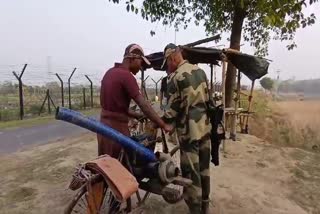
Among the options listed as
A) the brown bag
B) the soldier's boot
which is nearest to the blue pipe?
the brown bag

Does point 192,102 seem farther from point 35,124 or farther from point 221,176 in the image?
point 35,124

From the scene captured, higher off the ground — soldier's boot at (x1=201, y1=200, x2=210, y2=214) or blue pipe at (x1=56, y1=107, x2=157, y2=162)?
blue pipe at (x1=56, y1=107, x2=157, y2=162)

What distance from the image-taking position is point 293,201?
19.1ft

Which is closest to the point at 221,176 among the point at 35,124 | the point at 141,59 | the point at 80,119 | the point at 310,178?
the point at 310,178

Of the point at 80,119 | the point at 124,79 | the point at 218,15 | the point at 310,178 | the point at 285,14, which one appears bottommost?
the point at 310,178

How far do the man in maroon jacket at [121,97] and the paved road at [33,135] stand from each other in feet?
19.1

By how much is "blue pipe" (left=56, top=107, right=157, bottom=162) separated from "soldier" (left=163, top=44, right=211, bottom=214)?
469 mm

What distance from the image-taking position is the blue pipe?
328 cm

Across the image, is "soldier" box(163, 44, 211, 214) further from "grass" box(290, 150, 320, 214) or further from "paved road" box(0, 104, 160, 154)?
"paved road" box(0, 104, 160, 154)

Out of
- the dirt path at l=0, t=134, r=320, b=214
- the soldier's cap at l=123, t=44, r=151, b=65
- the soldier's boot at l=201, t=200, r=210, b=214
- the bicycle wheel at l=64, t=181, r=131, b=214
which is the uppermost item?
the soldier's cap at l=123, t=44, r=151, b=65

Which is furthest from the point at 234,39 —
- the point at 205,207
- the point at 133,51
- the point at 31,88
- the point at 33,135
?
the point at 31,88

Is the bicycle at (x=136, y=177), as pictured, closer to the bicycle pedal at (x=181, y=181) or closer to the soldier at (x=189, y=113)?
the bicycle pedal at (x=181, y=181)

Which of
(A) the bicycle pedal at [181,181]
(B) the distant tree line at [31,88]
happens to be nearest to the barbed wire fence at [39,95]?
(B) the distant tree line at [31,88]

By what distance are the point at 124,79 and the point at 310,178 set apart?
481 centimetres
